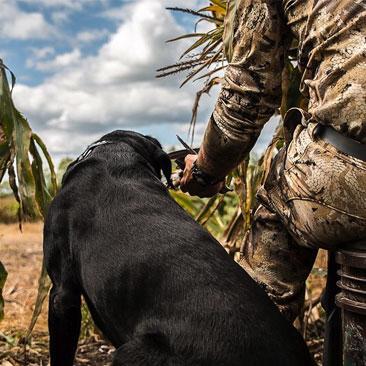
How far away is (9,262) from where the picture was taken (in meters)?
7.60

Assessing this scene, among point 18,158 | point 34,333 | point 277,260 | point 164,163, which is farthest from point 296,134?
point 34,333

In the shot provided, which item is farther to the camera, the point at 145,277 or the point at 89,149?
the point at 89,149

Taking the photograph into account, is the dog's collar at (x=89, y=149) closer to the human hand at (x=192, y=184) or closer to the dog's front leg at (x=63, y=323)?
the human hand at (x=192, y=184)

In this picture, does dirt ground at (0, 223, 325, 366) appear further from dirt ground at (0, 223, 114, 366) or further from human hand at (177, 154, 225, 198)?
human hand at (177, 154, 225, 198)

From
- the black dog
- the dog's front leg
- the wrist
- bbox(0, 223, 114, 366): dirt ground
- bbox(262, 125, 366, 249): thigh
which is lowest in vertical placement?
bbox(0, 223, 114, 366): dirt ground

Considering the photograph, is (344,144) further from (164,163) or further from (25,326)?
(25,326)

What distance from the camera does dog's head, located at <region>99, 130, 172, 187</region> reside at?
2857 millimetres

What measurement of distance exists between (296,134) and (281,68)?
360 mm

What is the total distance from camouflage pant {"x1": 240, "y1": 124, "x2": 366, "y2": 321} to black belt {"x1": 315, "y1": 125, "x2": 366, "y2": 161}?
0.05 ft

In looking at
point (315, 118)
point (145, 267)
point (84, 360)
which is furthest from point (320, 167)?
point (84, 360)

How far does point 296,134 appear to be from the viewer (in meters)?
2.08

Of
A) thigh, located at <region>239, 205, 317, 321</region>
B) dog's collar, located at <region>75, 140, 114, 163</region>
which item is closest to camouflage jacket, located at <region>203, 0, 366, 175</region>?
thigh, located at <region>239, 205, 317, 321</region>

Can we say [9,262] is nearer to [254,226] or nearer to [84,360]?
[84,360]

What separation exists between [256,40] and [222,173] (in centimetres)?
54
